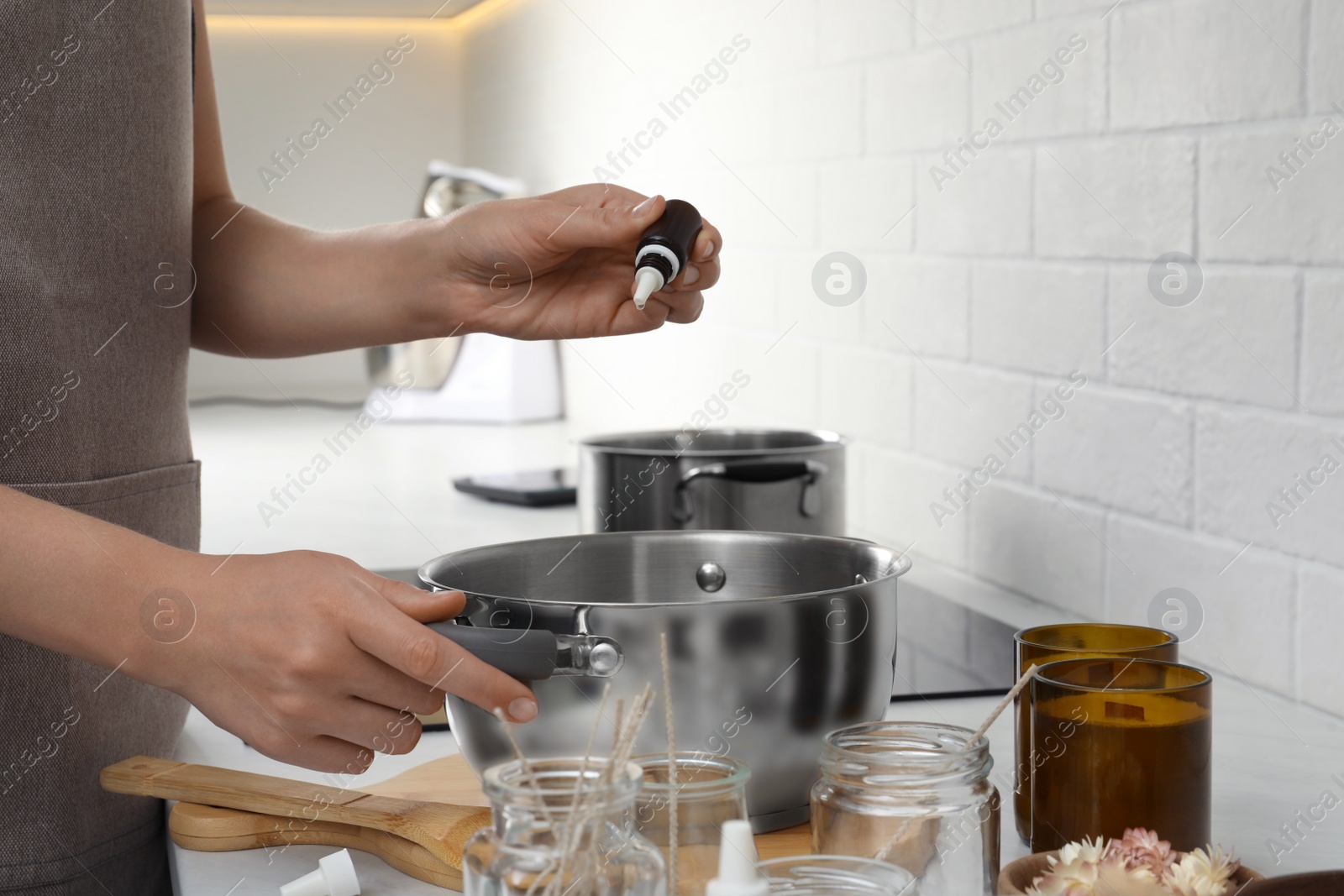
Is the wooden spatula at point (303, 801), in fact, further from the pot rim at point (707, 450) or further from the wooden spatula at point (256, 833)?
the pot rim at point (707, 450)

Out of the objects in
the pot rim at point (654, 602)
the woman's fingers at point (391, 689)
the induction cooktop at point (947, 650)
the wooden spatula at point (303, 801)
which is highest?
the pot rim at point (654, 602)

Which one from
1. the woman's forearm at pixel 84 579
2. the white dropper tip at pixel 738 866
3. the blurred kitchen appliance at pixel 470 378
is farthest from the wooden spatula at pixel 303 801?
the blurred kitchen appliance at pixel 470 378

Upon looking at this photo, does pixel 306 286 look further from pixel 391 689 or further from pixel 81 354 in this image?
pixel 391 689

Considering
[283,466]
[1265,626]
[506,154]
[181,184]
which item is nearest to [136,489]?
[181,184]

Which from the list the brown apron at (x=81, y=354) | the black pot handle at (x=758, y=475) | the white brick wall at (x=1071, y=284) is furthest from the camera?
the black pot handle at (x=758, y=475)

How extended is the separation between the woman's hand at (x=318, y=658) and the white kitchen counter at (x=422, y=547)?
8 cm

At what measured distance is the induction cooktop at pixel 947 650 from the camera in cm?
88

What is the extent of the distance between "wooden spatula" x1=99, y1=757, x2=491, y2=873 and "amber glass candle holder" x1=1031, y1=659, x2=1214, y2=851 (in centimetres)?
26

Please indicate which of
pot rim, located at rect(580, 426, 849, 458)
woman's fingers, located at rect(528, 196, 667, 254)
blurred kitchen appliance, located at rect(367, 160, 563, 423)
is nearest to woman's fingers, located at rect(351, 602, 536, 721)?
woman's fingers, located at rect(528, 196, 667, 254)

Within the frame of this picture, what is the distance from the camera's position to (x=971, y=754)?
510mm

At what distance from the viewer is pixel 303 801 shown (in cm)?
64

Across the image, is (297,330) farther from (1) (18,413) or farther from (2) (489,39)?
(2) (489,39)

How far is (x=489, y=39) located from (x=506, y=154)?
275mm

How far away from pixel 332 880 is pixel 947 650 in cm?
55
